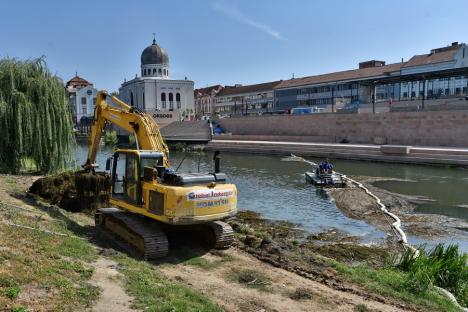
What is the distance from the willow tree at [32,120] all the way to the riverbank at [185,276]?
8171 millimetres

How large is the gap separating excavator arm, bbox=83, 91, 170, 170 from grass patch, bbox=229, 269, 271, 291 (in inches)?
144

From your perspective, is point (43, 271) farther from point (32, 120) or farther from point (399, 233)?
point (32, 120)

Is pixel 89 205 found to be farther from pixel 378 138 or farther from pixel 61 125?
pixel 378 138

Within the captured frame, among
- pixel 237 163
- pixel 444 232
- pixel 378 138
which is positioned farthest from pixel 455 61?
pixel 444 232

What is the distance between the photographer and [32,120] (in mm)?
20641

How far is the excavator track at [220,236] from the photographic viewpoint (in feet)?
37.1

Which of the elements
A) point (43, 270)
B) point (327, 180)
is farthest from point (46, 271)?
point (327, 180)

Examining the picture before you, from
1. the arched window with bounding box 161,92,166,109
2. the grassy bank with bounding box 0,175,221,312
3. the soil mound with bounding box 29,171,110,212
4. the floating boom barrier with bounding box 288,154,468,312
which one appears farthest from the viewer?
the arched window with bounding box 161,92,166,109

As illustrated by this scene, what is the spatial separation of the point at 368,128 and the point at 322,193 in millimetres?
32511

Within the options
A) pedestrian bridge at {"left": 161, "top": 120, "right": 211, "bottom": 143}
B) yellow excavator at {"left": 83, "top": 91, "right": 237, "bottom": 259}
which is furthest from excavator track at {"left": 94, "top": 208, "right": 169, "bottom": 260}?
pedestrian bridge at {"left": 161, "top": 120, "right": 211, "bottom": 143}

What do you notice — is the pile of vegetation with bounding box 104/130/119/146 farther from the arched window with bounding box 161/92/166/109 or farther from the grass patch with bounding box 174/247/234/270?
the grass patch with bounding box 174/247/234/270

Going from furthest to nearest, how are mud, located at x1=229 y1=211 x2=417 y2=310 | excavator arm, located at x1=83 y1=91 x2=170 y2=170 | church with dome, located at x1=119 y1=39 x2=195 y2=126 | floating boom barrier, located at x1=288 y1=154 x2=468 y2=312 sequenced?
church with dome, located at x1=119 y1=39 x2=195 y2=126, excavator arm, located at x1=83 y1=91 x2=170 y2=170, mud, located at x1=229 y1=211 x2=417 y2=310, floating boom barrier, located at x1=288 y1=154 x2=468 y2=312

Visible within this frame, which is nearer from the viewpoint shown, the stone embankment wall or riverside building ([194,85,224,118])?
the stone embankment wall

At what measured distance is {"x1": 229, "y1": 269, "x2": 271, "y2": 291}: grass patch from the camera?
358 inches
